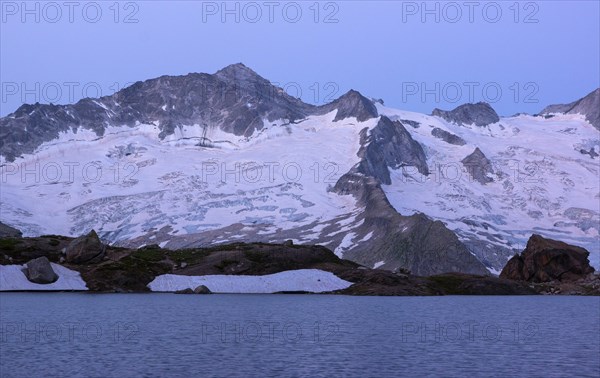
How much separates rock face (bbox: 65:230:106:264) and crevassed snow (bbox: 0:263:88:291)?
33.3 ft

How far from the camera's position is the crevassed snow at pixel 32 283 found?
156875 millimetres

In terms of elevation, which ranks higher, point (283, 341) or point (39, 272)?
point (39, 272)

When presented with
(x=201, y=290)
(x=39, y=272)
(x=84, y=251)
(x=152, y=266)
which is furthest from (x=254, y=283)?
(x=39, y=272)

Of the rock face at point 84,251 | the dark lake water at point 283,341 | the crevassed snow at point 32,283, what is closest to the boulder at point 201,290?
the crevassed snow at point 32,283

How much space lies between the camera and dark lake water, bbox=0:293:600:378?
59125mm

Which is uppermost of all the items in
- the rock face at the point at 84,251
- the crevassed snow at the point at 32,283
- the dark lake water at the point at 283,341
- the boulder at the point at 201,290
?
the rock face at the point at 84,251

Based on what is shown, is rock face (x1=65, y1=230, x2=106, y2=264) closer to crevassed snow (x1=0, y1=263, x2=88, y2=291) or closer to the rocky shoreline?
the rocky shoreline

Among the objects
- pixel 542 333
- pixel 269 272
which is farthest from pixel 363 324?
pixel 269 272

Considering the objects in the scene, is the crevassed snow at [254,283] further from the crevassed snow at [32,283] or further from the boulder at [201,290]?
the crevassed snow at [32,283]

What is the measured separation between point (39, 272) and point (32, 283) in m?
2.56

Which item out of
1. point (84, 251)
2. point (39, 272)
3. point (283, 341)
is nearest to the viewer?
point (283, 341)

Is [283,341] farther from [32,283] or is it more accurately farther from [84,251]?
[84,251]

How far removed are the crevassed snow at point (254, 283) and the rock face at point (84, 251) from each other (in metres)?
16.1

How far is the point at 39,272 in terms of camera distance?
160 meters
